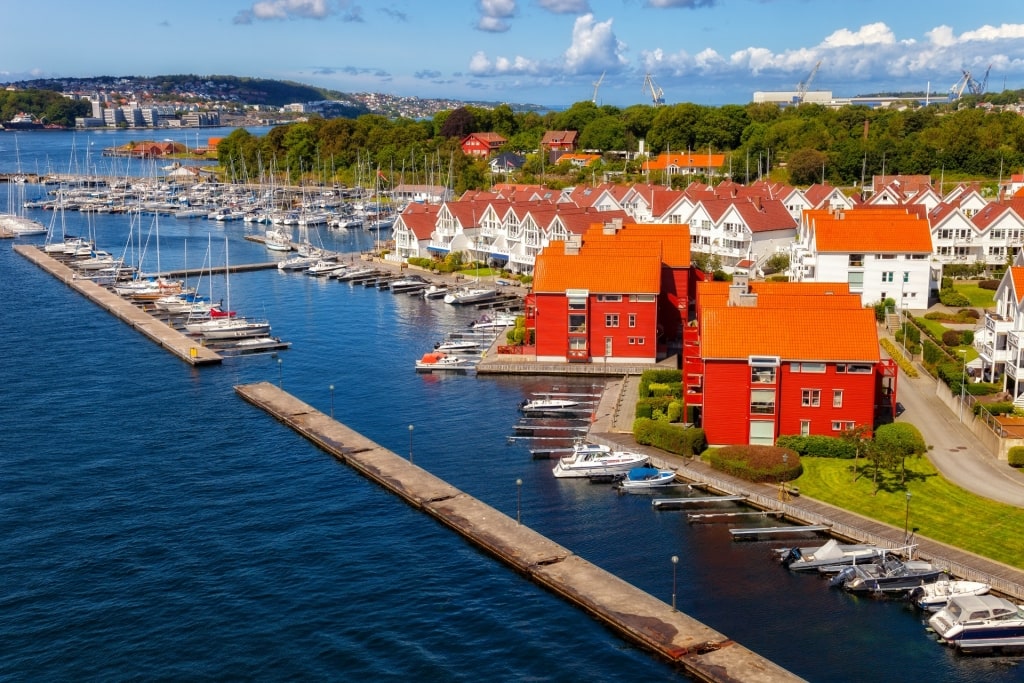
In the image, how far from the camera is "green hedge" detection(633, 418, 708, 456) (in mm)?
45500

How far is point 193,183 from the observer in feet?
627

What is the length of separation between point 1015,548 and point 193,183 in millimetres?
179312

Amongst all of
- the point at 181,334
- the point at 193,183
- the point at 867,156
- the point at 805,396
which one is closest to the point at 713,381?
the point at 805,396

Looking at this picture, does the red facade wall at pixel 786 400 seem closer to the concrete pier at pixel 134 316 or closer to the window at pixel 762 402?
the window at pixel 762 402

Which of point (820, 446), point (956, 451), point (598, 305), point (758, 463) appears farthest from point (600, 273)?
point (956, 451)

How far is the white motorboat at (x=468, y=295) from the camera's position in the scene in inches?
3302

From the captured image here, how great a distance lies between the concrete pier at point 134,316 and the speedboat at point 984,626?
49.8 m

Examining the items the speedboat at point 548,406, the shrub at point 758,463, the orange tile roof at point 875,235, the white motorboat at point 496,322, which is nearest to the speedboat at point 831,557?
the shrub at point 758,463

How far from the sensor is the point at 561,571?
35.1 metres

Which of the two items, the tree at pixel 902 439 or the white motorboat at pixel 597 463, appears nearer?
the tree at pixel 902 439

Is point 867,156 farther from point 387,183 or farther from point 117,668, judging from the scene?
point 117,668

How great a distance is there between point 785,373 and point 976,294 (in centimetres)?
3878

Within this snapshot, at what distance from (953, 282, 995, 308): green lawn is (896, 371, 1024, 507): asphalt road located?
21.8m

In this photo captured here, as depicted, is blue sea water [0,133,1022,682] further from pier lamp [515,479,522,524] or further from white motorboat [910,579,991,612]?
white motorboat [910,579,991,612]
